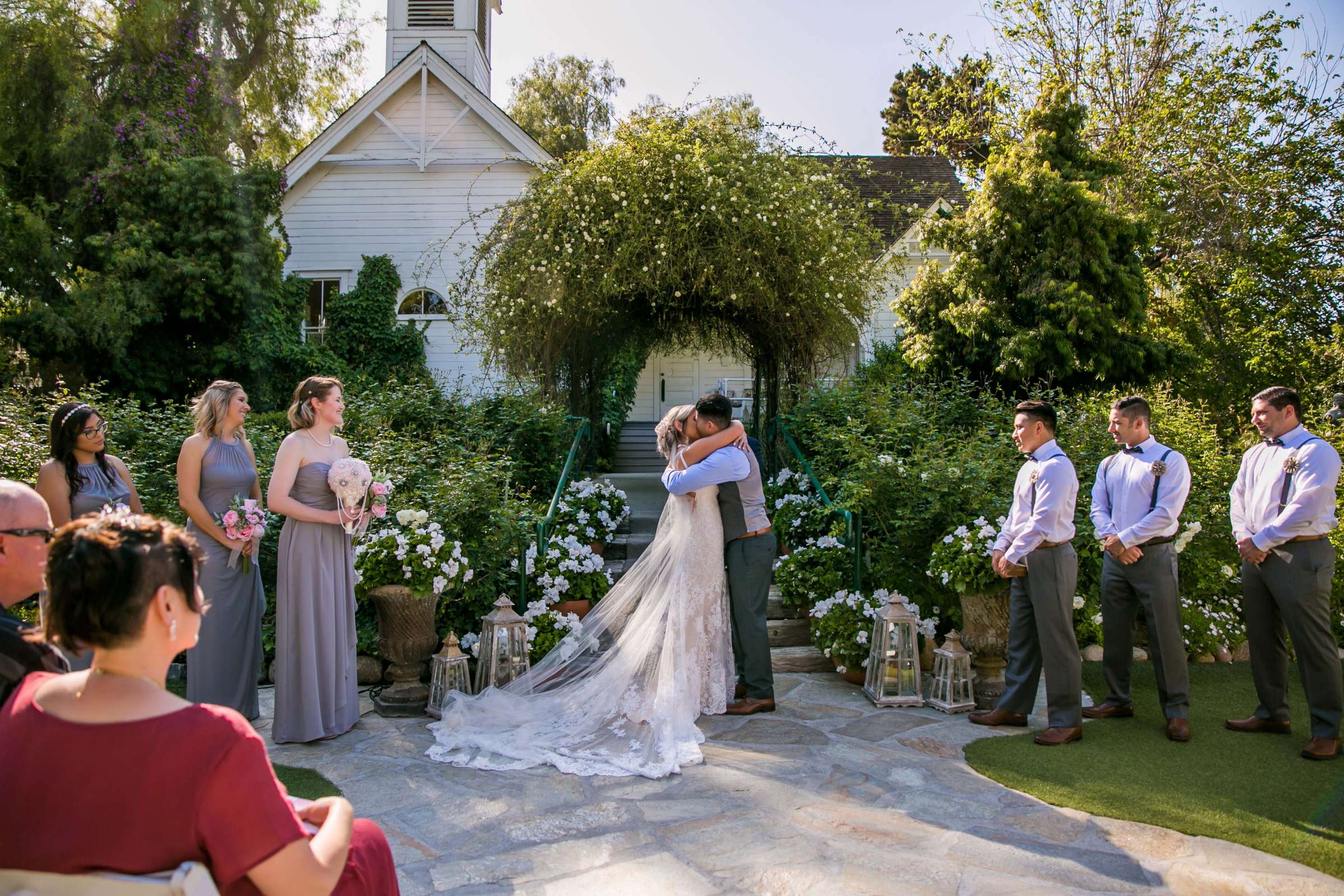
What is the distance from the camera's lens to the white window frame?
16.8 metres

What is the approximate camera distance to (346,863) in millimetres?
2059

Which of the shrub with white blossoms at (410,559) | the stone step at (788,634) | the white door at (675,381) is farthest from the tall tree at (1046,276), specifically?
the white door at (675,381)

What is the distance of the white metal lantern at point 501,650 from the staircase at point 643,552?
65.6 inches

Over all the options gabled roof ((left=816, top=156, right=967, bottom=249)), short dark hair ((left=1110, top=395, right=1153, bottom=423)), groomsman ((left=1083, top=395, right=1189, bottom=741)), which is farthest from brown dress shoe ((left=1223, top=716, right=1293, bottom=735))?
gabled roof ((left=816, top=156, right=967, bottom=249))

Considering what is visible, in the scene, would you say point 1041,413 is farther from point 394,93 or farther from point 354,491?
point 394,93

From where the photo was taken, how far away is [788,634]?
7395 millimetres

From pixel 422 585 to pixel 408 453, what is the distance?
211 cm

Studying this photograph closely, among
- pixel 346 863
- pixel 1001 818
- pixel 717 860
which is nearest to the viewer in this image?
pixel 346 863

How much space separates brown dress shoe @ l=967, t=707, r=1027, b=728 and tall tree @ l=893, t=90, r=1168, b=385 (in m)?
6.12

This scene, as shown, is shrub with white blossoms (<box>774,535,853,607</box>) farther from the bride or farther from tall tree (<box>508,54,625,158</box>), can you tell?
tall tree (<box>508,54,625,158</box>)

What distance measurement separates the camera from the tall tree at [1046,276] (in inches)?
432

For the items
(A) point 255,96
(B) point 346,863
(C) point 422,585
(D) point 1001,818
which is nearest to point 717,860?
(D) point 1001,818

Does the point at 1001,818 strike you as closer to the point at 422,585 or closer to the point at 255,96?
the point at 422,585

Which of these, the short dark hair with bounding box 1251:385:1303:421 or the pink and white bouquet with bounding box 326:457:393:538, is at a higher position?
the short dark hair with bounding box 1251:385:1303:421
